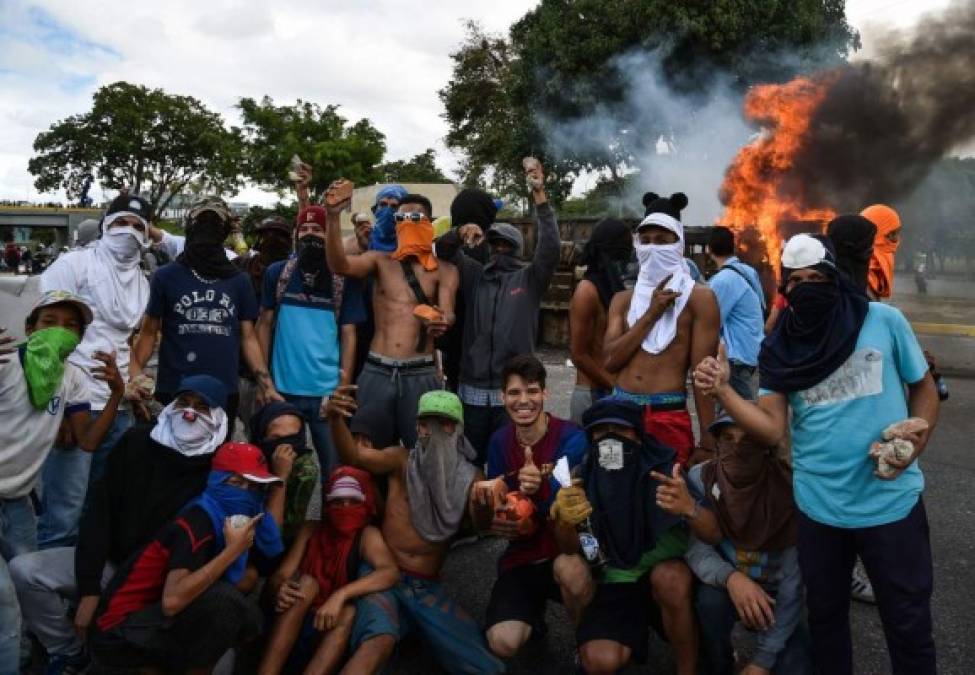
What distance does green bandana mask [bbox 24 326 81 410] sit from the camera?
3.34m

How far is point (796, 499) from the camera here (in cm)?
292

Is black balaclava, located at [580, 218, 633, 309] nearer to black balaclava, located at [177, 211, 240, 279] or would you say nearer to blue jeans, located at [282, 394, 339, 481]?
blue jeans, located at [282, 394, 339, 481]

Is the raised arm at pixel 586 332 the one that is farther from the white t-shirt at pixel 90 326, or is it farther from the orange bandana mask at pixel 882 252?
the white t-shirt at pixel 90 326

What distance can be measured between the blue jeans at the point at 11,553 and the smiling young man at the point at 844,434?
276 cm

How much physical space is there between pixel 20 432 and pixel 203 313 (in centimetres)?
114

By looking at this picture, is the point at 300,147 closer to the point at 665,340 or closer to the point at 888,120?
the point at 888,120

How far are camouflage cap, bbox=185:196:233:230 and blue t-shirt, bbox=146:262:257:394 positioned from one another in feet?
1.01

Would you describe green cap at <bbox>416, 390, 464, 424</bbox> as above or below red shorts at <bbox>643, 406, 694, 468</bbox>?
above

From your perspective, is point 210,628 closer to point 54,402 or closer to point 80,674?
point 80,674

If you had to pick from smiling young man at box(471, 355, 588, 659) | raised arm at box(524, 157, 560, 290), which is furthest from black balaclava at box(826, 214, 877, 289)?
raised arm at box(524, 157, 560, 290)

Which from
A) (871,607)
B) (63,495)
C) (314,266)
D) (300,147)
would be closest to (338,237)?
(314,266)

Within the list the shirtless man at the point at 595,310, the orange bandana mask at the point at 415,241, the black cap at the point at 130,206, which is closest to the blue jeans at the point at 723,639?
the shirtless man at the point at 595,310

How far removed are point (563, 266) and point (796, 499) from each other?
10.3 metres

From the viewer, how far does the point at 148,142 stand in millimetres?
37312
